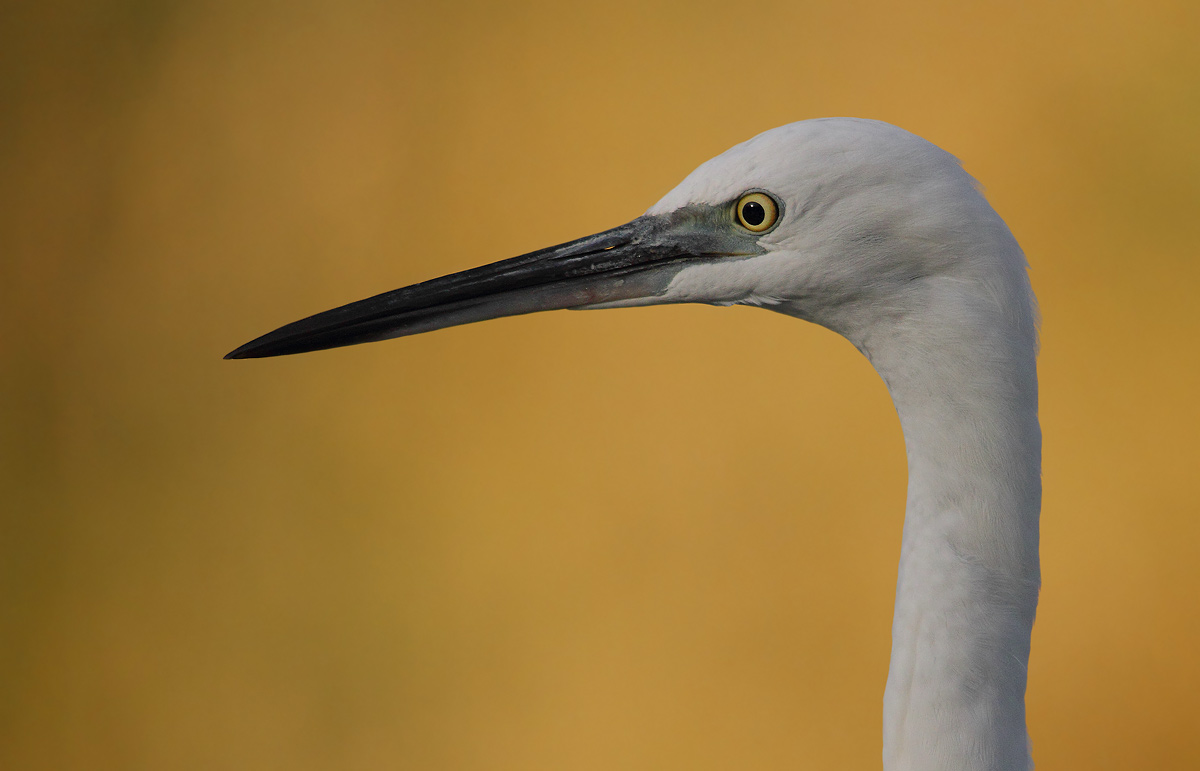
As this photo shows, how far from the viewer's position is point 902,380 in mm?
733

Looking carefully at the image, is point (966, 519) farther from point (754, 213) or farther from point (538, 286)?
point (538, 286)

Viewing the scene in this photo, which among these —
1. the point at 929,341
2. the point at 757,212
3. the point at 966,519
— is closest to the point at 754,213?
the point at 757,212

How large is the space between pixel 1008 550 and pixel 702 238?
1.22 feet

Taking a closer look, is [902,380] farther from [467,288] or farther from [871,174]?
[467,288]

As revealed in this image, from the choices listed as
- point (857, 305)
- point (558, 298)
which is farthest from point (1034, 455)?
point (558, 298)

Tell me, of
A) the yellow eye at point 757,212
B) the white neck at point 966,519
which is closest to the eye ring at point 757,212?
the yellow eye at point 757,212

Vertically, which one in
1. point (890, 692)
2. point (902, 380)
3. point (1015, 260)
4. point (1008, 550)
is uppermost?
point (1015, 260)

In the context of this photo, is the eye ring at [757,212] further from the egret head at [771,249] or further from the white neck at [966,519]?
the white neck at [966,519]

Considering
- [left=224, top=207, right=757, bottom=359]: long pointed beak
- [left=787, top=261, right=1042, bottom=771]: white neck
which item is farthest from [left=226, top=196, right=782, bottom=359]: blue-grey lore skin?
[left=787, top=261, right=1042, bottom=771]: white neck

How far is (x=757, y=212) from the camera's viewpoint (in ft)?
2.43

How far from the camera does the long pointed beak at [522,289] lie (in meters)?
0.80

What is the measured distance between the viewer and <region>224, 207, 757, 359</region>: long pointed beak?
31.4 inches

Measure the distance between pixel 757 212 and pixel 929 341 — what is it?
7.1 inches

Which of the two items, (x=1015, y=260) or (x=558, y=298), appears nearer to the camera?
(x=1015, y=260)
